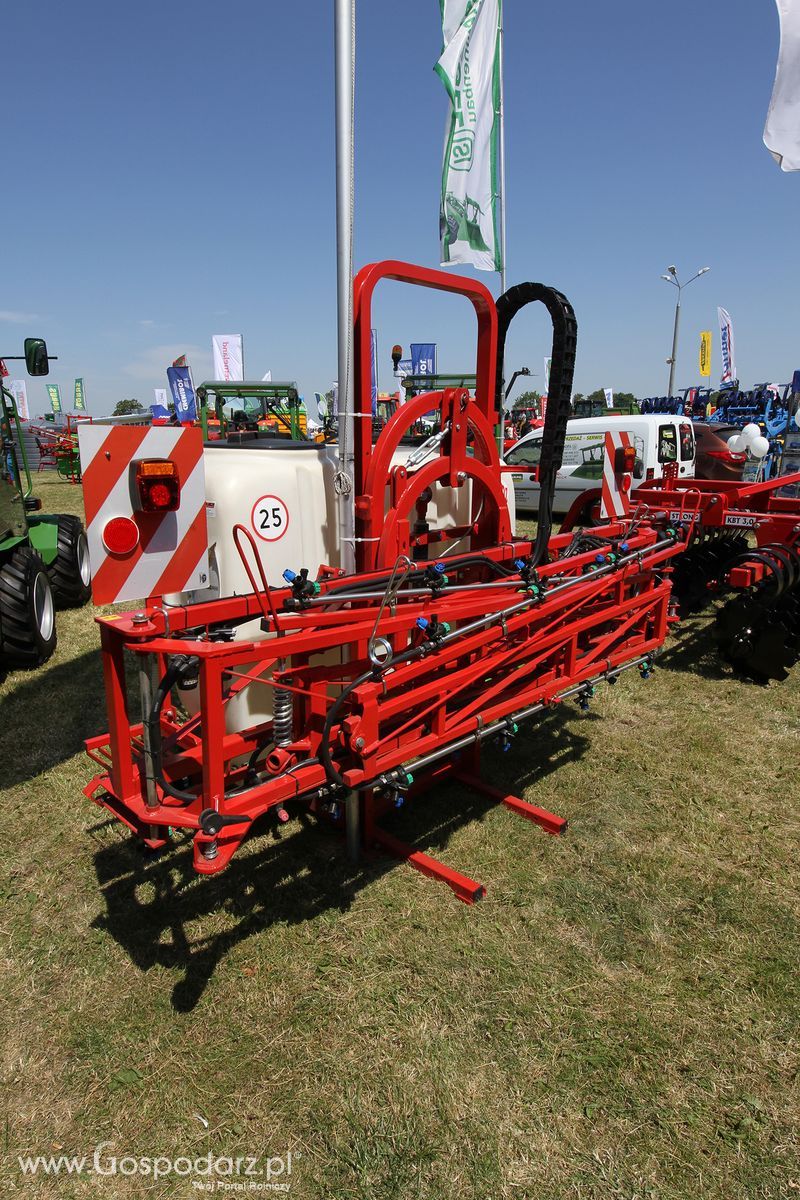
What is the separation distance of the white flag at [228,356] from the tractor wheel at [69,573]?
13720 mm

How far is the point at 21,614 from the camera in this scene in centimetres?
556

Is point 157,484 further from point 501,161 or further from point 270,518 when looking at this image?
point 501,161

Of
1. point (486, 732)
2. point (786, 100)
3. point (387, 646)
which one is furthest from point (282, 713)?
point (786, 100)

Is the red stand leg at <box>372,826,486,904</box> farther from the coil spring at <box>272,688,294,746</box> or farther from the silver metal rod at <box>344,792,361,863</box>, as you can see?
the coil spring at <box>272,688,294,746</box>

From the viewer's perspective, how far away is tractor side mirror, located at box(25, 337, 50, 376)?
5.20 meters

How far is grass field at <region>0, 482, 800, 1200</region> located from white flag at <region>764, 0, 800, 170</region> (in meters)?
4.25

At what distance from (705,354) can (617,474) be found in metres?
33.6

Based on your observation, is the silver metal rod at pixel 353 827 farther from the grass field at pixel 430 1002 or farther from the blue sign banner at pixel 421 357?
the blue sign banner at pixel 421 357

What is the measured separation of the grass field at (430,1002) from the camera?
200cm

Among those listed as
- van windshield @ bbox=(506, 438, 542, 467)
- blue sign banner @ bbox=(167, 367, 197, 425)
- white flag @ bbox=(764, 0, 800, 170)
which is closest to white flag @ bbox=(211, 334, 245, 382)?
blue sign banner @ bbox=(167, 367, 197, 425)

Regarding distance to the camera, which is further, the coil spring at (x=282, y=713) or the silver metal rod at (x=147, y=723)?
the coil spring at (x=282, y=713)

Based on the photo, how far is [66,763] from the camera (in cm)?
421

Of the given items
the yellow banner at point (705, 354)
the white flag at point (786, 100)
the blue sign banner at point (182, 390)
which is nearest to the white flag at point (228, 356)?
the blue sign banner at point (182, 390)

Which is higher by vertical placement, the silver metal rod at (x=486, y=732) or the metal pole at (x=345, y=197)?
the metal pole at (x=345, y=197)
